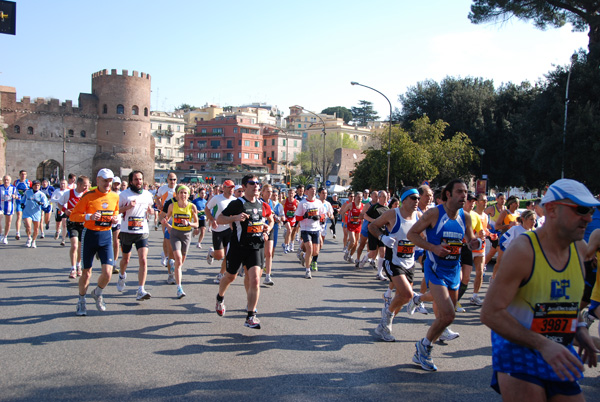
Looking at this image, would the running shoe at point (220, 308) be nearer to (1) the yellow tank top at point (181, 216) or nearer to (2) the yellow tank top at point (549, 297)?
(1) the yellow tank top at point (181, 216)

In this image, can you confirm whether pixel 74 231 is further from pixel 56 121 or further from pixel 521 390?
pixel 56 121

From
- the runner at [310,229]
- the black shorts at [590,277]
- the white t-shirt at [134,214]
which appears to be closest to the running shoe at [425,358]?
the black shorts at [590,277]

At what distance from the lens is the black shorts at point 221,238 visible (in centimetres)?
1029

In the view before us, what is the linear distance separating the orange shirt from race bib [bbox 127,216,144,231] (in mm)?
731

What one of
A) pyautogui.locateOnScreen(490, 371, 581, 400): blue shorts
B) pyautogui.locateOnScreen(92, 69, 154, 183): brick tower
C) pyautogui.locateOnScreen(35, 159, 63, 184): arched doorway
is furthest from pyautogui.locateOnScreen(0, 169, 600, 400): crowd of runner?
pyautogui.locateOnScreen(35, 159, 63, 184): arched doorway

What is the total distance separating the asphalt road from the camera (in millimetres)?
4637

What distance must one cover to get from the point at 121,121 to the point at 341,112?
86560 mm

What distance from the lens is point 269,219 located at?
787 centimetres

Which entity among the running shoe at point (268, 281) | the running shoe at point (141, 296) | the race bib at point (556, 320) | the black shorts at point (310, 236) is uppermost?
the race bib at point (556, 320)

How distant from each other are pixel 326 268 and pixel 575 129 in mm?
22224

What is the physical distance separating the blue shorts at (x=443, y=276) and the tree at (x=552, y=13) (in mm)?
28985

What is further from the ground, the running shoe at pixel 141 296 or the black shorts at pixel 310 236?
the black shorts at pixel 310 236

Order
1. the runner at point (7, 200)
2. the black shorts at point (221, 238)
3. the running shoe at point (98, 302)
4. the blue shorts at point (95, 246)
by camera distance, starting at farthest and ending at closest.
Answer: the runner at point (7, 200) → the black shorts at point (221, 238) → the running shoe at point (98, 302) → the blue shorts at point (95, 246)

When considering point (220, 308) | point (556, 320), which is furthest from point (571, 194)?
point (220, 308)
